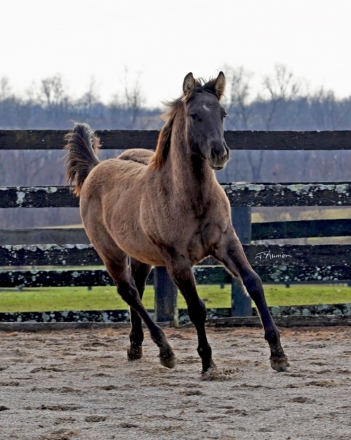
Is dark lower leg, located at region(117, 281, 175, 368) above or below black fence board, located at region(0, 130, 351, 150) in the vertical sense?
below

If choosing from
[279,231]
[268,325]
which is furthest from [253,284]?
[279,231]

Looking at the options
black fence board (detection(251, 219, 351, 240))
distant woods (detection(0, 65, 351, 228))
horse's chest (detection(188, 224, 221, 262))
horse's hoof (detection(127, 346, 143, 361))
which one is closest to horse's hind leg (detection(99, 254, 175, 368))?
horse's hoof (detection(127, 346, 143, 361))

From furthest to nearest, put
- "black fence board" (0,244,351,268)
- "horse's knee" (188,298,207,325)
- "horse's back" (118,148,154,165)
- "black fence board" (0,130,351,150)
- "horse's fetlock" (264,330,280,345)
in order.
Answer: "black fence board" (0,130,351,150) → "black fence board" (0,244,351,268) → "horse's back" (118,148,154,165) → "horse's knee" (188,298,207,325) → "horse's fetlock" (264,330,280,345)

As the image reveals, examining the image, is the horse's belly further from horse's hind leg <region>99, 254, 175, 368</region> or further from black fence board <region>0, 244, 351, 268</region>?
black fence board <region>0, 244, 351, 268</region>

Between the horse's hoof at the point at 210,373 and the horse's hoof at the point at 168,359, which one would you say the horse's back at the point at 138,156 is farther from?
the horse's hoof at the point at 210,373

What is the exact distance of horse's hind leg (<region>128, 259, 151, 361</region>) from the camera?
23.5ft

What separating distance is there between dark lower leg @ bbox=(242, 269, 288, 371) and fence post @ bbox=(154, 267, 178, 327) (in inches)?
110

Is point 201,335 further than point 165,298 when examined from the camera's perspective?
No

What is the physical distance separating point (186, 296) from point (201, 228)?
1.68 ft

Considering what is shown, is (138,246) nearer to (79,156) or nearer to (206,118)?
(206,118)

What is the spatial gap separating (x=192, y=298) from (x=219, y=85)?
1.54 metres

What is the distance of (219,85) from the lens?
6.25 m

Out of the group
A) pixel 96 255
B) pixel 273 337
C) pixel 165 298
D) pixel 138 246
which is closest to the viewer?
pixel 273 337

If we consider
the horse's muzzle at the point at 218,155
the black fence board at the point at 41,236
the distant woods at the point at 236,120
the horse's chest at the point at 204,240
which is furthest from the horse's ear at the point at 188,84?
the distant woods at the point at 236,120
